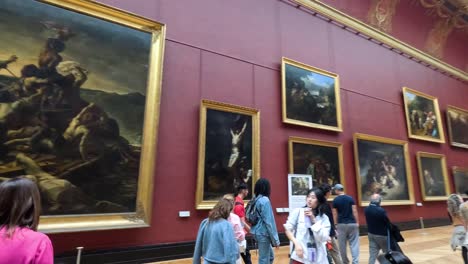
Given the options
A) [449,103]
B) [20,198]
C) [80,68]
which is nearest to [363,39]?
[449,103]

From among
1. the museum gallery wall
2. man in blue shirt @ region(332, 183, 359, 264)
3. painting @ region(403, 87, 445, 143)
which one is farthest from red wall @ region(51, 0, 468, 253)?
man in blue shirt @ region(332, 183, 359, 264)

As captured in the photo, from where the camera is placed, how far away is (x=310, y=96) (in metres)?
9.26

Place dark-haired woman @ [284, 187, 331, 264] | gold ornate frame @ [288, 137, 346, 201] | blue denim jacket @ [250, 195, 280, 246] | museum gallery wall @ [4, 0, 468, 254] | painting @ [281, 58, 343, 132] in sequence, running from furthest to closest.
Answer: painting @ [281, 58, 343, 132] → gold ornate frame @ [288, 137, 346, 201] → museum gallery wall @ [4, 0, 468, 254] → blue denim jacket @ [250, 195, 280, 246] → dark-haired woman @ [284, 187, 331, 264]

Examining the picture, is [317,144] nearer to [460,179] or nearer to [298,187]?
[298,187]

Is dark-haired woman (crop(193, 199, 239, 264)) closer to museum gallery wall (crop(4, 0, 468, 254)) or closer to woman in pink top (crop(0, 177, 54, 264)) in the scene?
woman in pink top (crop(0, 177, 54, 264))

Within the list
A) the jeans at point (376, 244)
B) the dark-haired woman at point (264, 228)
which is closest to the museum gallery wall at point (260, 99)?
the dark-haired woman at point (264, 228)

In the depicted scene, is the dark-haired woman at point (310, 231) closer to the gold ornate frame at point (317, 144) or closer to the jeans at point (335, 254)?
the jeans at point (335, 254)

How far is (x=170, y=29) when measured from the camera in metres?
7.25

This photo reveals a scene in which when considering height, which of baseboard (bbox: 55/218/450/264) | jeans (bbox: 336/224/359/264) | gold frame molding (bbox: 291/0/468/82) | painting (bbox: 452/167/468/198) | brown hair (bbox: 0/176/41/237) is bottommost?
baseboard (bbox: 55/218/450/264)

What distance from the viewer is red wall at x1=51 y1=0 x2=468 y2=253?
6465 millimetres

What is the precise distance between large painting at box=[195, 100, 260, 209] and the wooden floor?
1662mm

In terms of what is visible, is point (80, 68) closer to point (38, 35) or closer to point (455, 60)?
point (38, 35)

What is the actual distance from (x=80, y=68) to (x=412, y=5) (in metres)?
15.1

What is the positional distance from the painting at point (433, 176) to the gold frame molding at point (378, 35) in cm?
482
